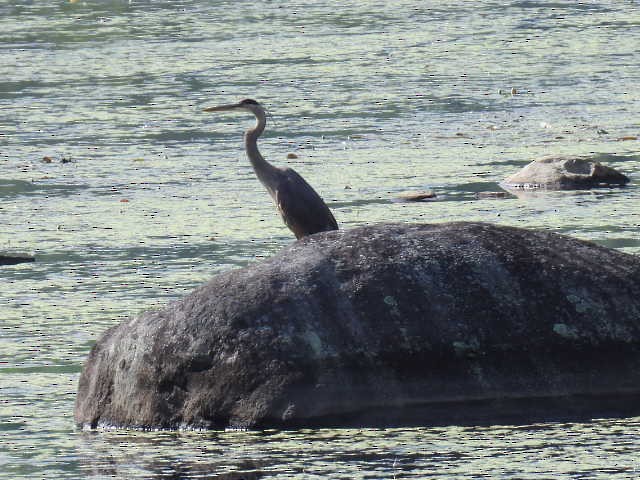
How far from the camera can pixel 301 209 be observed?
9.18 meters

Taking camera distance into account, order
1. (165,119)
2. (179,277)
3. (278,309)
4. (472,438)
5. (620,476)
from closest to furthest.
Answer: (620,476), (472,438), (278,309), (179,277), (165,119)

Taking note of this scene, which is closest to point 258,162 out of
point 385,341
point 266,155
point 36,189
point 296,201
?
point 296,201

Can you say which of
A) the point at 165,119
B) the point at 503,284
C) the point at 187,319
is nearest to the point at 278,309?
the point at 187,319

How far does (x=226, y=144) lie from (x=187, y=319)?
300 inches

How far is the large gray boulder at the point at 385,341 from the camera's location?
567 centimetres

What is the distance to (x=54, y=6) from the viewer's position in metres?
26.2

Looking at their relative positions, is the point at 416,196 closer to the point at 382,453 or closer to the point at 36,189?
the point at 36,189

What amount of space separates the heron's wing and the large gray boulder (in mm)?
2928

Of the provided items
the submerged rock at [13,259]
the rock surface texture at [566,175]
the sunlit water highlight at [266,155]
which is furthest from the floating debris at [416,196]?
the submerged rock at [13,259]

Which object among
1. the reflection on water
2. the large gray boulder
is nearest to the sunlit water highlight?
the reflection on water

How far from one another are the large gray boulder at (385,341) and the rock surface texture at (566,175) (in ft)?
16.1

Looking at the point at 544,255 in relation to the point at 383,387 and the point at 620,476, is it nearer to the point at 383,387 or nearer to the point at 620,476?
the point at 383,387

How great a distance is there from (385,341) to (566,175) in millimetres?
5552

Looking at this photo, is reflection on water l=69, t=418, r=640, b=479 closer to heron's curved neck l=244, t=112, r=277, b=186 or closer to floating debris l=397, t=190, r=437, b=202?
heron's curved neck l=244, t=112, r=277, b=186
